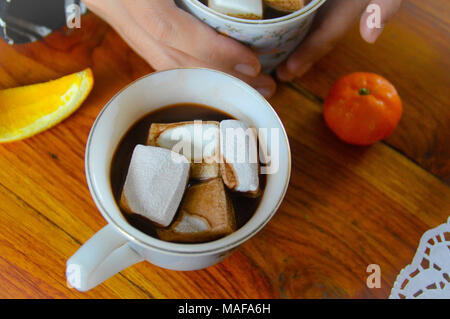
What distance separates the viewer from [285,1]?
2.19ft

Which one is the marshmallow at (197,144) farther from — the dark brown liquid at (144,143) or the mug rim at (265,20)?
the mug rim at (265,20)

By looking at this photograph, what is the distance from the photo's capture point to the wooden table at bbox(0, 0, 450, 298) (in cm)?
68

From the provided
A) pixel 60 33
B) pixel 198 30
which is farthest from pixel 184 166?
pixel 60 33

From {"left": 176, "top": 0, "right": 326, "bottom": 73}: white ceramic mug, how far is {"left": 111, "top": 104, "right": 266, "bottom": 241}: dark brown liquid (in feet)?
0.41

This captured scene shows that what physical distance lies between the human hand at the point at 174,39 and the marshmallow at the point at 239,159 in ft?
0.47

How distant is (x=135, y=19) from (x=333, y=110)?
0.37 metres

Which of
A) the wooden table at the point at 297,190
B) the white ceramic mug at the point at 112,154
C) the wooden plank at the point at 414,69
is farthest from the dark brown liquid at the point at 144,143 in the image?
the wooden plank at the point at 414,69

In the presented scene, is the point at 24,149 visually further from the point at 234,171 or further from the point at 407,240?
the point at 407,240

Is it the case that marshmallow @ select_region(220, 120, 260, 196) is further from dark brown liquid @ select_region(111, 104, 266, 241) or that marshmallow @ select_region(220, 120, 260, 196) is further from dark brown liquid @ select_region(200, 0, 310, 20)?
dark brown liquid @ select_region(200, 0, 310, 20)

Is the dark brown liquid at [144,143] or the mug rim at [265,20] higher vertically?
the mug rim at [265,20]

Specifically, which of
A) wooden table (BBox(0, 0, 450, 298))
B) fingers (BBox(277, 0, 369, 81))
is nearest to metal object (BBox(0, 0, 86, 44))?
wooden table (BBox(0, 0, 450, 298))

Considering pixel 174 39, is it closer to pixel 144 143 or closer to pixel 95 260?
pixel 144 143

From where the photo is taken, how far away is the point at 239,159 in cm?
60

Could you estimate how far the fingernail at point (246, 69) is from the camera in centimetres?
72
